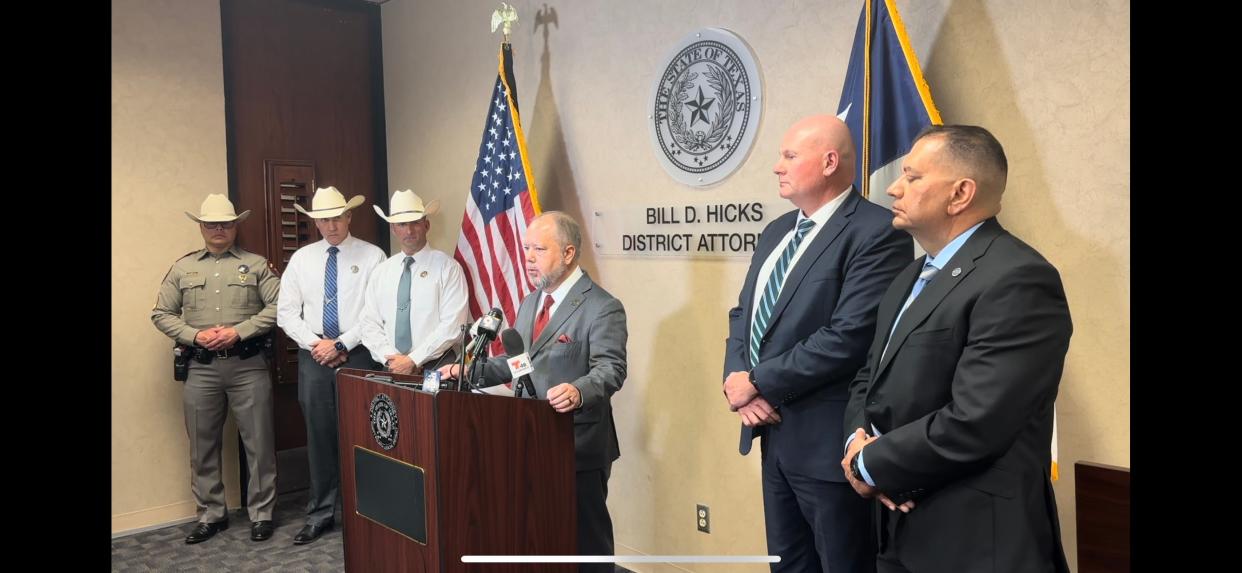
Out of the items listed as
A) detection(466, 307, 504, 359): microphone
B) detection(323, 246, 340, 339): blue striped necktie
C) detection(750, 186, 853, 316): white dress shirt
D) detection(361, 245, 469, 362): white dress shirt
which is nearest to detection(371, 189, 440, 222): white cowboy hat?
detection(361, 245, 469, 362): white dress shirt

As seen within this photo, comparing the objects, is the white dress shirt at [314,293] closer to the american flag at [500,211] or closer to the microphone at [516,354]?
the american flag at [500,211]

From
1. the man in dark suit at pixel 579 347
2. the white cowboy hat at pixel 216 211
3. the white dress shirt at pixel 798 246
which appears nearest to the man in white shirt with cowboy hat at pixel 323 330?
the white cowboy hat at pixel 216 211

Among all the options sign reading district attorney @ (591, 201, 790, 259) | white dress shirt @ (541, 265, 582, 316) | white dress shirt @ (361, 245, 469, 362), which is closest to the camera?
white dress shirt @ (541, 265, 582, 316)

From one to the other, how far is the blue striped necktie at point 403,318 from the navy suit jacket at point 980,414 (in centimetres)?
282

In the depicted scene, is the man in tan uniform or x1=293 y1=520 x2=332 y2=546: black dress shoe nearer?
x1=293 y1=520 x2=332 y2=546: black dress shoe

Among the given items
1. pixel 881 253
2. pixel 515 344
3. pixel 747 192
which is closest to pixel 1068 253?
pixel 881 253

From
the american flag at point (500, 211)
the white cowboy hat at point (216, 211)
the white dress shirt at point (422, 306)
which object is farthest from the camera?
the white cowboy hat at point (216, 211)

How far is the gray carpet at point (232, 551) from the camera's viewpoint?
3996mm

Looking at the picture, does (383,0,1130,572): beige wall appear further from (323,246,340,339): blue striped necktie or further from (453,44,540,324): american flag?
(323,246,340,339): blue striped necktie

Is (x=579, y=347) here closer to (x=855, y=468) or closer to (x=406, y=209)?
(x=855, y=468)

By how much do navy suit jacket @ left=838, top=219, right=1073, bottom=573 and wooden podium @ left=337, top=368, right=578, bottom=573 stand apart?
104 cm

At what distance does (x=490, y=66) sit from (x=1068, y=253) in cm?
302

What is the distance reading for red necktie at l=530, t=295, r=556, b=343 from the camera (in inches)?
118

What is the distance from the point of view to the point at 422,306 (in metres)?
4.25
